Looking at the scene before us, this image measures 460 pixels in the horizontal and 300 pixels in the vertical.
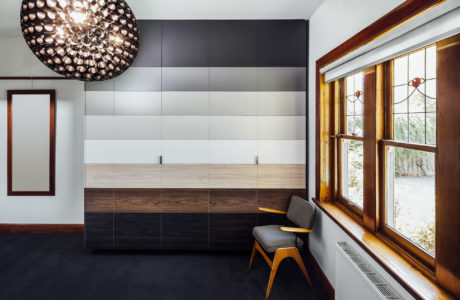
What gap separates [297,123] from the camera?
3.06m

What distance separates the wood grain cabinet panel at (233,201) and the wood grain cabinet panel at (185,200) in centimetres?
9

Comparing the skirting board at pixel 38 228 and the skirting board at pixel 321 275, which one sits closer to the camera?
the skirting board at pixel 321 275

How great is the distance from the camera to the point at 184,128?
308cm

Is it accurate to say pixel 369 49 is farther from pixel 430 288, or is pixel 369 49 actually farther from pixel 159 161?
pixel 159 161

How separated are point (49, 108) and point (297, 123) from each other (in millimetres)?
3401

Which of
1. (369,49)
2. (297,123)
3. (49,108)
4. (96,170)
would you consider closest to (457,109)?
(369,49)

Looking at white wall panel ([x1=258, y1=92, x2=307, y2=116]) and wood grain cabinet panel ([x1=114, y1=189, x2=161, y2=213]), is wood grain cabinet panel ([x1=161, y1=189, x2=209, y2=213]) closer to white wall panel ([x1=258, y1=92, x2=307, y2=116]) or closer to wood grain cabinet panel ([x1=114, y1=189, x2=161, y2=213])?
wood grain cabinet panel ([x1=114, y1=189, x2=161, y2=213])

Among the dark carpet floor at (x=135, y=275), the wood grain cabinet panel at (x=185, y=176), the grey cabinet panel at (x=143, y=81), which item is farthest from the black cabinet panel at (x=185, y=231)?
the grey cabinet panel at (x=143, y=81)

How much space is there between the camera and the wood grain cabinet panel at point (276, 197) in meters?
3.09

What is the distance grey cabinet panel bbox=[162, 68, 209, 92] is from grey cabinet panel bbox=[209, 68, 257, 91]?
0.27ft

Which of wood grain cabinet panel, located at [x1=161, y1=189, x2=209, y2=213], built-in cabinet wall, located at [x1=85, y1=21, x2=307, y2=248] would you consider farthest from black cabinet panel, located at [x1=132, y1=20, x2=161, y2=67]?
wood grain cabinet panel, located at [x1=161, y1=189, x2=209, y2=213]

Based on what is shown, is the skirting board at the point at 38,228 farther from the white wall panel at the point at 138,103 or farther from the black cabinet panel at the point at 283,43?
the black cabinet panel at the point at 283,43

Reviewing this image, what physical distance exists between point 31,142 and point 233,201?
3.01 meters

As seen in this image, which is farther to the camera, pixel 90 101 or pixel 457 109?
pixel 90 101
